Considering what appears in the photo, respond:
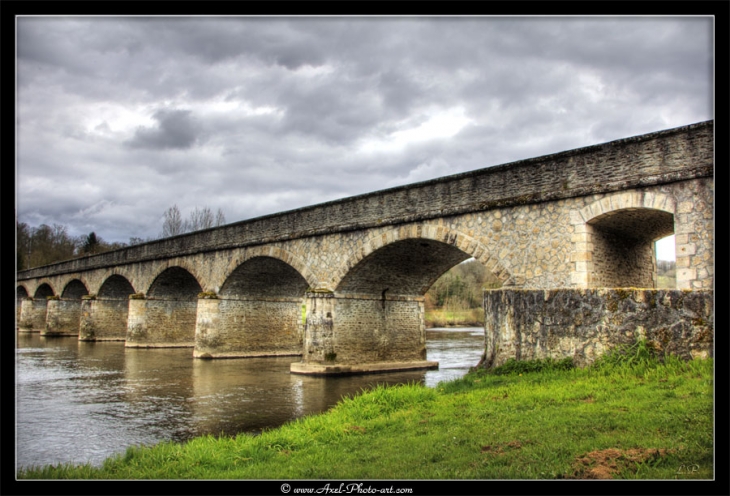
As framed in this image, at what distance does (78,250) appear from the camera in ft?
202

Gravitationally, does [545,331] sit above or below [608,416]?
above

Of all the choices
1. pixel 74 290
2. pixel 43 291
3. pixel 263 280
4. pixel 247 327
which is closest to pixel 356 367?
pixel 263 280

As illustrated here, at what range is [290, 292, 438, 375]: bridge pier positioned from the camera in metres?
15.7

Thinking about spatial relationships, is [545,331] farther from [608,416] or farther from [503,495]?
[503,495]

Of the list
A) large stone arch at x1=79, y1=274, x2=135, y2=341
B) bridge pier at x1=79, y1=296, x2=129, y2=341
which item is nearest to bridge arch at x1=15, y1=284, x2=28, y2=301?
large stone arch at x1=79, y1=274, x2=135, y2=341

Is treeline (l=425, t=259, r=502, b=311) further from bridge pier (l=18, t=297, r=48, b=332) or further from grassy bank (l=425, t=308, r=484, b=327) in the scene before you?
bridge pier (l=18, t=297, r=48, b=332)

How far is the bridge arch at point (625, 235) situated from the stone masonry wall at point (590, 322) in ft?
9.94

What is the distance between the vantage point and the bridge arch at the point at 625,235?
31.7ft

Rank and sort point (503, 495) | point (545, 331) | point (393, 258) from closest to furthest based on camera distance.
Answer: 1. point (503, 495)
2. point (545, 331)
3. point (393, 258)

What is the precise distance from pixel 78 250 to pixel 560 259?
204 feet

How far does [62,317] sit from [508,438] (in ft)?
125

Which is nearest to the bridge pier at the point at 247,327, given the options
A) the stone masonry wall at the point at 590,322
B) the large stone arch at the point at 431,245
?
the large stone arch at the point at 431,245

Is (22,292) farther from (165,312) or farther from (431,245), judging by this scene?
(431,245)

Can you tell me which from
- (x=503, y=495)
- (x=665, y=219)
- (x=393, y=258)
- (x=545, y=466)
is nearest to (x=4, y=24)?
(x=503, y=495)
